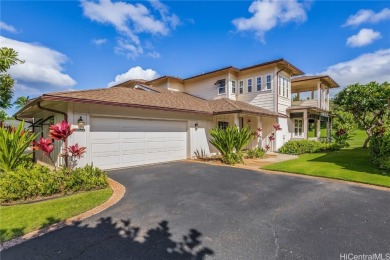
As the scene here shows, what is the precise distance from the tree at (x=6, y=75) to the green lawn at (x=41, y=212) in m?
9.13

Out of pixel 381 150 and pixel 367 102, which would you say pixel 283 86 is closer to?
pixel 367 102

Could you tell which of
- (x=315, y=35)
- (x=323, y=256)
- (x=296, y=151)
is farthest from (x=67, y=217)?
(x=296, y=151)

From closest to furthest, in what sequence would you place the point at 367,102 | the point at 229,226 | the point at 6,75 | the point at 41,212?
the point at 229,226 → the point at 41,212 → the point at 367,102 → the point at 6,75

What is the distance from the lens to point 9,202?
17.1 ft

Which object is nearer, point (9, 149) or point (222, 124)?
point (9, 149)

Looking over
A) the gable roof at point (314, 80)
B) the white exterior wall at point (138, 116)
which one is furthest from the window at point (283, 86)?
the white exterior wall at point (138, 116)

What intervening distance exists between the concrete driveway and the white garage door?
3591 millimetres

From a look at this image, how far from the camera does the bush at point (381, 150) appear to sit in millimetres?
8461

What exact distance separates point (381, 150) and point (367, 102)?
25.4 ft

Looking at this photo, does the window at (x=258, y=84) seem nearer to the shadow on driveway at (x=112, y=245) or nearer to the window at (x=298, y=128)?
the window at (x=298, y=128)

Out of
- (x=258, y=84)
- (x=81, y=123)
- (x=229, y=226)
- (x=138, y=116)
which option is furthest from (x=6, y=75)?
(x=229, y=226)

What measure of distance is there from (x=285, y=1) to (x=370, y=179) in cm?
903

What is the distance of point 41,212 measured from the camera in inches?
180

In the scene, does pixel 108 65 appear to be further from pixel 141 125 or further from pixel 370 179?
pixel 370 179
